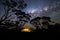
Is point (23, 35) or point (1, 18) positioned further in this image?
point (1, 18)

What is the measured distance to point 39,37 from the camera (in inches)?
553

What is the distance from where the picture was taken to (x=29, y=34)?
1411 cm

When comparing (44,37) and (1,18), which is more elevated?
(1,18)

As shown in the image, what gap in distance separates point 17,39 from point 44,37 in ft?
9.84

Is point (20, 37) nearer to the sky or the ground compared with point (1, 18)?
nearer to the ground

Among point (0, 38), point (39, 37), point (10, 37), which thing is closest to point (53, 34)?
point (39, 37)

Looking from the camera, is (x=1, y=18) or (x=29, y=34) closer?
(x=29, y=34)

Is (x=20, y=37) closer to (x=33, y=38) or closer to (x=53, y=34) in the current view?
(x=33, y=38)

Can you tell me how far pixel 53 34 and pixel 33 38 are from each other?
7.57 ft

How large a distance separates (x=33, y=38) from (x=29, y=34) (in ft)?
2.06

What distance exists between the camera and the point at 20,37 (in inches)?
550

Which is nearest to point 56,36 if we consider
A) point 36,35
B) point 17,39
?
point 36,35

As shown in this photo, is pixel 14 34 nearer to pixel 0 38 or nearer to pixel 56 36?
pixel 0 38

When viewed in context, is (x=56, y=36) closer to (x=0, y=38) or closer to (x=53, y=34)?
(x=53, y=34)
